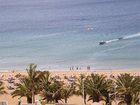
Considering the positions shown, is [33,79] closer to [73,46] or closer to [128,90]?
[128,90]

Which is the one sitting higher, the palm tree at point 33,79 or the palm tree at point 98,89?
the palm tree at point 33,79

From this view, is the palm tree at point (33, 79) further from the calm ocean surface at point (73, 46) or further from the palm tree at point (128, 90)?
the calm ocean surface at point (73, 46)

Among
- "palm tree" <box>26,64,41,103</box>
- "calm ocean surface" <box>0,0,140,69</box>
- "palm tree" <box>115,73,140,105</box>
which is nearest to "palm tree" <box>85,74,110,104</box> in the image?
"palm tree" <box>115,73,140,105</box>

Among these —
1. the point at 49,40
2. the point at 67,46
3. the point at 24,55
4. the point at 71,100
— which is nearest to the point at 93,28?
the point at 49,40

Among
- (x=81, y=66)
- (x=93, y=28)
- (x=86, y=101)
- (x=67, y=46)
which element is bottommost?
(x=86, y=101)

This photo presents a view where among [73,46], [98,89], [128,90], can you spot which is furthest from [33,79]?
[73,46]

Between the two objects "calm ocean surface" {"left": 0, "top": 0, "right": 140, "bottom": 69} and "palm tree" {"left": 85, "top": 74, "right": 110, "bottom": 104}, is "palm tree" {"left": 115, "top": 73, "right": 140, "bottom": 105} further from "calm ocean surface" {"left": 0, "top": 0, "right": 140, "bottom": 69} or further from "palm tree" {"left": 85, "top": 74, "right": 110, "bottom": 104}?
"calm ocean surface" {"left": 0, "top": 0, "right": 140, "bottom": 69}

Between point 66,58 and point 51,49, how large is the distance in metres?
9.68

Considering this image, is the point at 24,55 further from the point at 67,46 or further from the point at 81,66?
the point at 81,66

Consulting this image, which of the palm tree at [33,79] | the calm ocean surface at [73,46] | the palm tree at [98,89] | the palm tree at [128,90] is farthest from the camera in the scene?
the calm ocean surface at [73,46]

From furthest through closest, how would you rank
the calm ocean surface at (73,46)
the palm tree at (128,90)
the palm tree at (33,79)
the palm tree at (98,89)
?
the calm ocean surface at (73,46) < the palm tree at (33,79) < the palm tree at (98,89) < the palm tree at (128,90)

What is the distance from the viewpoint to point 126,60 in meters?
69.2

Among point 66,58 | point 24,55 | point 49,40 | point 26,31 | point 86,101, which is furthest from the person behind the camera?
point 26,31

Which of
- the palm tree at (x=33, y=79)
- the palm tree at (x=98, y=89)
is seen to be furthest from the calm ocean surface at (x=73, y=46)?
the palm tree at (x=98, y=89)
